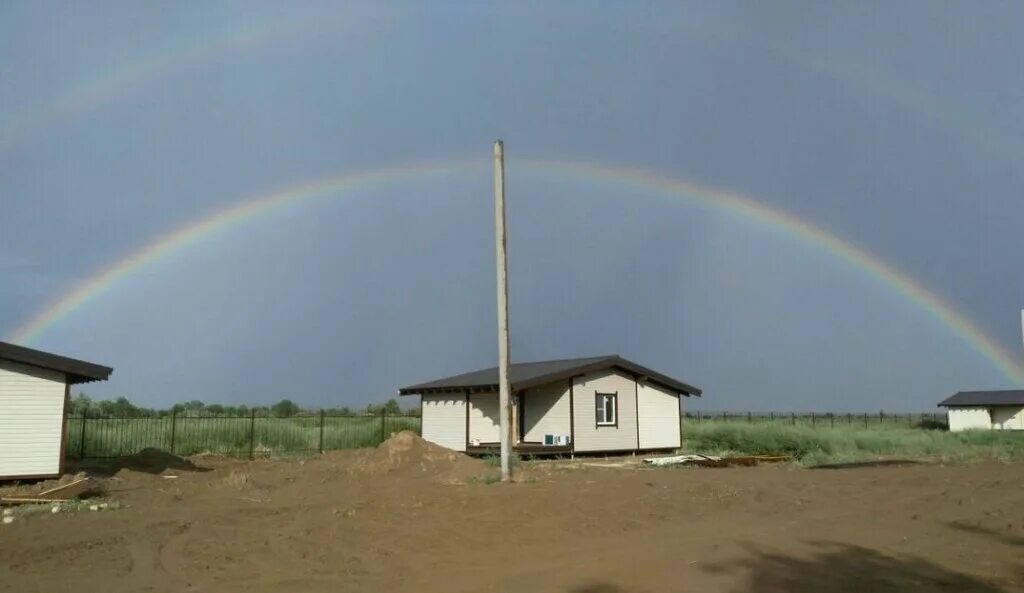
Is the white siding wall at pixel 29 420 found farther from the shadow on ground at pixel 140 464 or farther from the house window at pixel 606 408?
the house window at pixel 606 408

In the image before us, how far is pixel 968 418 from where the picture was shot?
5606cm

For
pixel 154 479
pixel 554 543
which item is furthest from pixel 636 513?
pixel 154 479

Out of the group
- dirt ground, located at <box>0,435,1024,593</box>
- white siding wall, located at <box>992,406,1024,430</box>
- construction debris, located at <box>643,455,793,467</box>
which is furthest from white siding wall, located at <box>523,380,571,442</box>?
white siding wall, located at <box>992,406,1024,430</box>

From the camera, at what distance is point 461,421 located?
1240 inches

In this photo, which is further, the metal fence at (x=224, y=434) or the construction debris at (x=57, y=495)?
the metal fence at (x=224, y=434)

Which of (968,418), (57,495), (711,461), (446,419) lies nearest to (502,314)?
(57,495)

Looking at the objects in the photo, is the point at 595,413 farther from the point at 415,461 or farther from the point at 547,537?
the point at 547,537

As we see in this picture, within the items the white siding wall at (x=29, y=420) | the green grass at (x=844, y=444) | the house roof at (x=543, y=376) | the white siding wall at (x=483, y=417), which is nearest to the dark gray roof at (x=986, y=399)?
the green grass at (x=844, y=444)

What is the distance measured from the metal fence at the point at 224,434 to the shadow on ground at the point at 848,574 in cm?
2419

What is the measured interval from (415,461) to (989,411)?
48719mm

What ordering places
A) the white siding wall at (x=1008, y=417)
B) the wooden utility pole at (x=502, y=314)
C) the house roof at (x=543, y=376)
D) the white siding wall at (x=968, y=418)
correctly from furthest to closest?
1. the white siding wall at (x=968, y=418)
2. the white siding wall at (x=1008, y=417)
3. the house roof at (x=543, y=376)
4. the wooden utility pole at (x=502, y=314)

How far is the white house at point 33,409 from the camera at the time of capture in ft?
58.5

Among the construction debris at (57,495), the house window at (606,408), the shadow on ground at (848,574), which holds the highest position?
the house window at (606,408)

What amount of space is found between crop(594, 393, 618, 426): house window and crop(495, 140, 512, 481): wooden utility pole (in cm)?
1191
